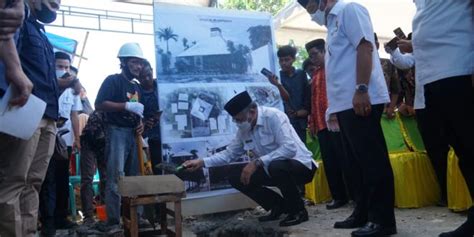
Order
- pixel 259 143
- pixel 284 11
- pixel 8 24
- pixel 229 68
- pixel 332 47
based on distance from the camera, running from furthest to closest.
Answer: pixel 284 11 → pixel 229 68 → pixel 259 143 → pixel 332 47 → pixel 8 24

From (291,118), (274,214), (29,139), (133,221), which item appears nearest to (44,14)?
(29,139)

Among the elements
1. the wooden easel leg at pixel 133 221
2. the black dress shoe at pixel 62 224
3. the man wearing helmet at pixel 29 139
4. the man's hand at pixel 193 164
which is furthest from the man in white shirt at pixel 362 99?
the black dress shoe at pixel 62 224

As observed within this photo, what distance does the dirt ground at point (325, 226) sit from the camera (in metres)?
2.49

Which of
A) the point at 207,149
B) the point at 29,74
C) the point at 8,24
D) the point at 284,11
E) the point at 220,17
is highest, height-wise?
the point at 284,11

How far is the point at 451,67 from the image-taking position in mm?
1725

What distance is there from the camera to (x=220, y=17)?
3621mm

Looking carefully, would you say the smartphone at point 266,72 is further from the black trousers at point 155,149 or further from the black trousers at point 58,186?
the black trousers at point 58,186

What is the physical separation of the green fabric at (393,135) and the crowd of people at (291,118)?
66 millimetres

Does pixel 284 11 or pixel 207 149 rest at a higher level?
pixel 284 11

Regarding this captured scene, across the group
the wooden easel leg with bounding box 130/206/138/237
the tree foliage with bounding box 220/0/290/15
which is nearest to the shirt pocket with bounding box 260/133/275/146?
the wooden easel leg with bounding box 130/206/138/237

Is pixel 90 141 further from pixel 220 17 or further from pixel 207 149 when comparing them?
pixel 220 17

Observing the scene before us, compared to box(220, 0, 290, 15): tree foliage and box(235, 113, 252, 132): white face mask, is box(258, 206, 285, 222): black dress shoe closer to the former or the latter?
box(235, 113, 252, 132): white face mask

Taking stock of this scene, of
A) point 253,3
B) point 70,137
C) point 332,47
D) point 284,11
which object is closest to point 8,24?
point 332,47

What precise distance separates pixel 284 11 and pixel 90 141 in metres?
3.81
